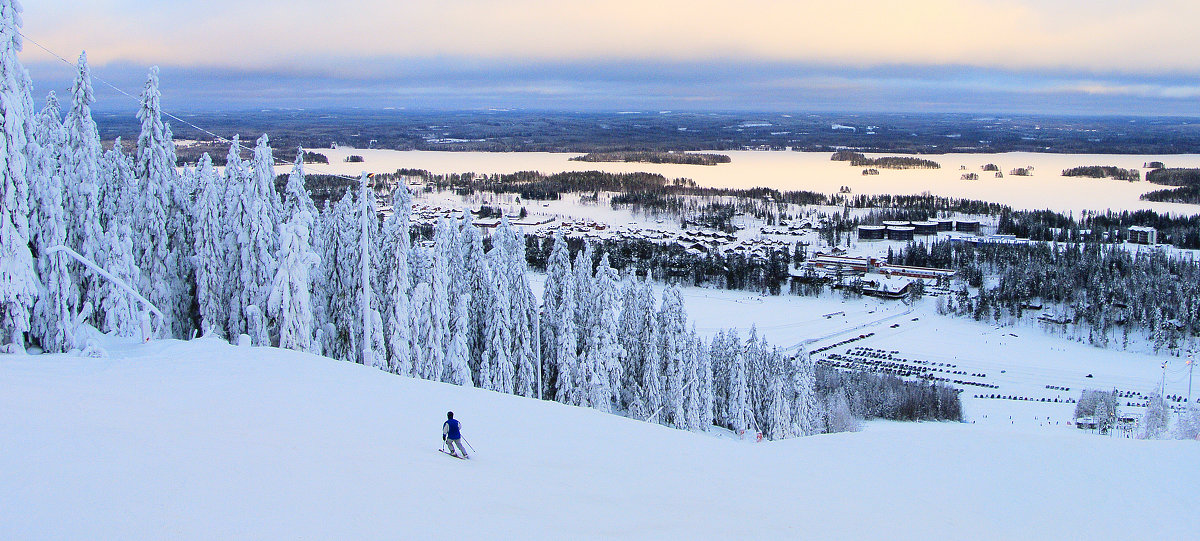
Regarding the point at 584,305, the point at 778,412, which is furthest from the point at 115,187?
the point at 778,412

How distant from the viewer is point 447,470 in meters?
10.6

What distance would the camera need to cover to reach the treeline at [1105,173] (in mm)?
171000

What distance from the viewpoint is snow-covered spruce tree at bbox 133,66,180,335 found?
74.9 feet

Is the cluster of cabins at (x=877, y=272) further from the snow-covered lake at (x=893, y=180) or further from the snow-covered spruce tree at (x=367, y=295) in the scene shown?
the snow-covered spruce tree at (x=367, y=295)

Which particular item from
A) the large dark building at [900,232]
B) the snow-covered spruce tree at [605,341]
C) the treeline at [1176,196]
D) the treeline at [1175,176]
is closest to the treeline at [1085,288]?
the large dark building at [900,232]

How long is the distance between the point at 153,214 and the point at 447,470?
56.2ft

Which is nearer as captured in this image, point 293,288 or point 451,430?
point 451,430

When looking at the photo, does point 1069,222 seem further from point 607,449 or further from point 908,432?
point 607,449

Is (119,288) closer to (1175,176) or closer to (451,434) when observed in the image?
(451,434)

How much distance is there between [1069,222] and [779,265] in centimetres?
5272

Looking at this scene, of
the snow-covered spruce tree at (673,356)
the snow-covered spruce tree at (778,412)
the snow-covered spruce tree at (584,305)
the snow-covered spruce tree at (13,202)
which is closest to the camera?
the snow-covered spruce tree at (13,202)

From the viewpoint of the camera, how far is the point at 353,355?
25453 millimetres

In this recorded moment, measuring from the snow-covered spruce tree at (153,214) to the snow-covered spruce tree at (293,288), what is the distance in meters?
3.56

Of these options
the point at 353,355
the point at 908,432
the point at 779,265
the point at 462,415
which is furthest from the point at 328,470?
the point at 779,265
